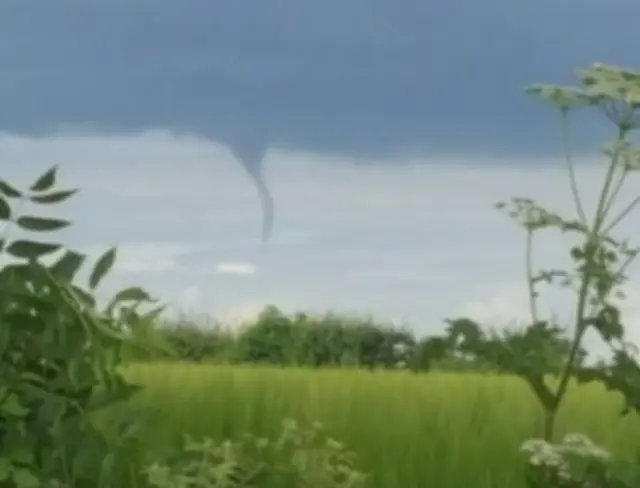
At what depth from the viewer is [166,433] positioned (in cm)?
377

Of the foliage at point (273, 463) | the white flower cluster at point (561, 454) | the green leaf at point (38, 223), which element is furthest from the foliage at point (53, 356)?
the white flower cluster at point (561, 454)

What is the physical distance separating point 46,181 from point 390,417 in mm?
1535

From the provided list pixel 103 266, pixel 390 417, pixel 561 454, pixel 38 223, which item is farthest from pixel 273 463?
pixel 38 223

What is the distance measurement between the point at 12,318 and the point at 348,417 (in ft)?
4.53

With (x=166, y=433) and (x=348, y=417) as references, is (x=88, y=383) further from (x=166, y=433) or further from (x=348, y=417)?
(x=348, y=417)

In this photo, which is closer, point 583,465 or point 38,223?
point 38,223

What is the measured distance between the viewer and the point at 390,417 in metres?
3.99

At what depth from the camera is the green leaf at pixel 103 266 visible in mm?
2793

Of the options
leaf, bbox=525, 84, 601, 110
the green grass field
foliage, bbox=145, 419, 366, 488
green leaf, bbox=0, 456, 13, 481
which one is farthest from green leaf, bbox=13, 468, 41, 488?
leaf, bbox=525, 84, 601, 110

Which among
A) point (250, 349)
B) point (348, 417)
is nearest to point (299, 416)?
point (348, 417)

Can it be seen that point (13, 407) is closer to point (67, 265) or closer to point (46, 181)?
point (67, 265)

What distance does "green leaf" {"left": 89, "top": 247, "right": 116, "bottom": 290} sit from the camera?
2.79m

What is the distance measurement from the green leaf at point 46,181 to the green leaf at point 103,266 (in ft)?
0.57

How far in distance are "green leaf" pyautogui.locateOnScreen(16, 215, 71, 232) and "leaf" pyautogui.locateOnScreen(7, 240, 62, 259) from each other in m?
0.04
